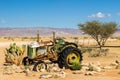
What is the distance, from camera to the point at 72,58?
1752cm

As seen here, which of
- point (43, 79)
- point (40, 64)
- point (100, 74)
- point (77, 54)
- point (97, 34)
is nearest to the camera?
point (43, 79)

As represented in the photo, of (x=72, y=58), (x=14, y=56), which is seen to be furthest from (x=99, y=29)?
(x=72, y=58)

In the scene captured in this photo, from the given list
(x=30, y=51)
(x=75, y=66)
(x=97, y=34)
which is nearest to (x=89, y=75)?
(x=75, y=66)

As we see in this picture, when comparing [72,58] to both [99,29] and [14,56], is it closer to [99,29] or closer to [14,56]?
[14,56]

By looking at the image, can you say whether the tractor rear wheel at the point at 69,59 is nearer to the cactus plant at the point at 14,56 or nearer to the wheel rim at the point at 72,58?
the wheel rim at the point at 72,58

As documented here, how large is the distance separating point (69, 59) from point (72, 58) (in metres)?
0.25

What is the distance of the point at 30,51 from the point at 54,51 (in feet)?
4.12

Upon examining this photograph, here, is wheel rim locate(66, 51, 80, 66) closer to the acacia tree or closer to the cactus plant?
the cactus plant

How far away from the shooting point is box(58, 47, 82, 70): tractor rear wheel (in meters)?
16.9

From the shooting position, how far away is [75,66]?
16766 mm

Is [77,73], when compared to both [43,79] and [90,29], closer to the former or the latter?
[43,79]

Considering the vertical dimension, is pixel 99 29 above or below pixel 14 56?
above

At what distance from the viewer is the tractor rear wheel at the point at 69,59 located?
16.9 metres

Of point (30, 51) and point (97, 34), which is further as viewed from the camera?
point (97, 34)
